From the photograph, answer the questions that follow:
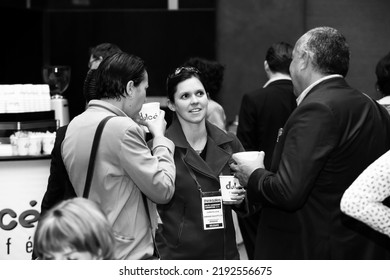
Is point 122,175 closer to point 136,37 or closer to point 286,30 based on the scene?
point 286,30

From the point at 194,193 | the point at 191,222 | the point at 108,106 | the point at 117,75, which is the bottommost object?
the point at 191,222

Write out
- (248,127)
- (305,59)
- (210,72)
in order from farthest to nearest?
(248,127) < (210,72) < (305,59)

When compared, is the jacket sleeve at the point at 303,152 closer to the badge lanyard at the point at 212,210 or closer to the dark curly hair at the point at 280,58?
the badge lanyard at the point at 212,210

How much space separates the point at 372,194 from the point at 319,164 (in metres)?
0.45

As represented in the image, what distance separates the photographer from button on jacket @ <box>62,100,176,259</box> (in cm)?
326

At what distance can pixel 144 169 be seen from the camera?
3.25 m

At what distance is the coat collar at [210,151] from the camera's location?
13.1 feet

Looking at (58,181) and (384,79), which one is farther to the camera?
(384,79)

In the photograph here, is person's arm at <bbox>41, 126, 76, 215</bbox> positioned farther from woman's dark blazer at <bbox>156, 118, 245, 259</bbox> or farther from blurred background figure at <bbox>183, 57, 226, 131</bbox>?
blurred background figure at <bbox>183, 57, 226, 131</bbox>

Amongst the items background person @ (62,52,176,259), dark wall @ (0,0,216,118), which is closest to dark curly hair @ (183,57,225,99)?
background person @ (62,52,176,259)

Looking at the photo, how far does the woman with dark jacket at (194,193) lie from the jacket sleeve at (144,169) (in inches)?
20.6

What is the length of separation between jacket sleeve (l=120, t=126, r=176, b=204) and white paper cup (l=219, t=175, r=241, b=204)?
0.42 metres

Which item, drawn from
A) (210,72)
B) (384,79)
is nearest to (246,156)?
(384,79)
